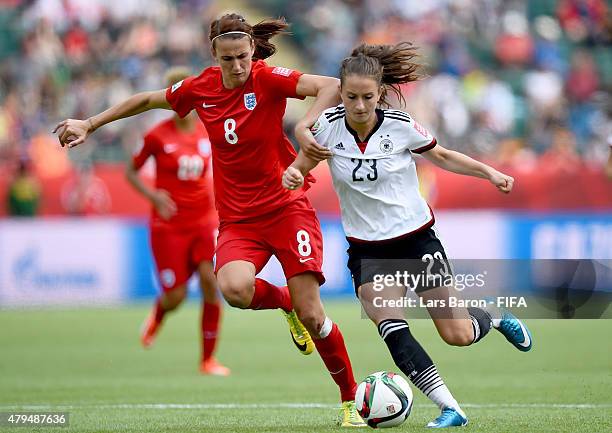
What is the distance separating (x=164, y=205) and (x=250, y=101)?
407cm

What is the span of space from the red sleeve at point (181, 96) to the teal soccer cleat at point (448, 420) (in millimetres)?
2635

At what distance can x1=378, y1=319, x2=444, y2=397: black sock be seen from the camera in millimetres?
6629

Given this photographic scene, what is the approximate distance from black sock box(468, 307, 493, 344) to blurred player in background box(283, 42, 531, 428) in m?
0.11

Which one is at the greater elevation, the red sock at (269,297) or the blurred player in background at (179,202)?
the red sock at (269,297)

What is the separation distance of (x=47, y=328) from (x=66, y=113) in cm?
616

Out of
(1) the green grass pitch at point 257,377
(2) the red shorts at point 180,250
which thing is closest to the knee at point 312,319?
(1) the green grass pitch at point 257,377

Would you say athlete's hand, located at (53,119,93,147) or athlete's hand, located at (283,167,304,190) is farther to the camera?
athlete's hand, located at (53,119,93,147)

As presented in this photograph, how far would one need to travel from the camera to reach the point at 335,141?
695cm

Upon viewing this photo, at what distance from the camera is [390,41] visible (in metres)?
22.6

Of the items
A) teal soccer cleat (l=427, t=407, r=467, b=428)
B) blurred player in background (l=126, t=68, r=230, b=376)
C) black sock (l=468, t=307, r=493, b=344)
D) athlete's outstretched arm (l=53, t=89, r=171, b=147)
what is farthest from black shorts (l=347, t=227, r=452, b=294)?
blurred player in background (l=126, t=68, r=230, b=376)

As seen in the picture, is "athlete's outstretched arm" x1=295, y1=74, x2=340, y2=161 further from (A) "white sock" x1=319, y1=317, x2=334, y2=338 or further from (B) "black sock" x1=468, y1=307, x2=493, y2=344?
(B) "black sock" x1=468, y1=307, x2=493, y2=344

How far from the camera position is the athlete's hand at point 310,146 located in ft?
22.1

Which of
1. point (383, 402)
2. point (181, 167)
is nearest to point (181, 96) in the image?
point (383, 402)

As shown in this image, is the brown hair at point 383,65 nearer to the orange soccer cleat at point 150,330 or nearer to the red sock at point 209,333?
the red sock at point 209,333
